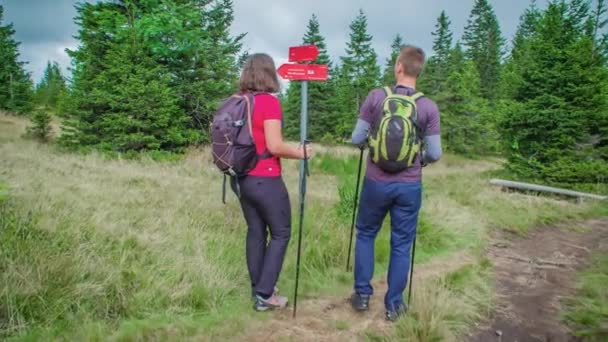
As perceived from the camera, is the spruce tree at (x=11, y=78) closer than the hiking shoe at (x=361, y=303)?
No

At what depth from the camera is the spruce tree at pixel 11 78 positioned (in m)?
27.6

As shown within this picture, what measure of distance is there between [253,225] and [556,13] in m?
13.8

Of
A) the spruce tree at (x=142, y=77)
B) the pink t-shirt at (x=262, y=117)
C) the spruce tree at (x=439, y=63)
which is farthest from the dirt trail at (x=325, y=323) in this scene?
the spruce tree at (x=439, y=63)

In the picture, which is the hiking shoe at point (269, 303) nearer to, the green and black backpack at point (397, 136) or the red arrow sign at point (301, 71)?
the green and black backpack at point (397, 136)

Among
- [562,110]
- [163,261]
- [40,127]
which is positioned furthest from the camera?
[40,127]

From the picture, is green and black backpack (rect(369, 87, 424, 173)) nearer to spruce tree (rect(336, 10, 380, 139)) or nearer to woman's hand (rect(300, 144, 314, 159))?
woman's hand (rect(300, 144, 314, 159))

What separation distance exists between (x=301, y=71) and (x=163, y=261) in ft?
9.29

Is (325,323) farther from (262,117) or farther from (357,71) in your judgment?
(357,71)

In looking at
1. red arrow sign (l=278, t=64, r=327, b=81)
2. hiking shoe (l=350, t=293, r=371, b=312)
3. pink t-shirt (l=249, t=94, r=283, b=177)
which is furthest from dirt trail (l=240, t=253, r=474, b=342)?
red arrow sign (l=278, t=64, r=327, b=81)

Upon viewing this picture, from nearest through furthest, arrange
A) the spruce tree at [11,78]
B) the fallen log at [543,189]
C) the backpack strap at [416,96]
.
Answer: the backpack strap at [416,96]
the fallen log at [543,189]
the spruce tree at [11,78]

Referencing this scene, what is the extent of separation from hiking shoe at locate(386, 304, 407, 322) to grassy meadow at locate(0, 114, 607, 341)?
0.10m

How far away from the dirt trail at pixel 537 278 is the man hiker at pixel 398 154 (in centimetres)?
91

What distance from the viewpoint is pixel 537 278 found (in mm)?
4613

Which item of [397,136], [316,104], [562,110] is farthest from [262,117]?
[316,104]
